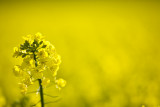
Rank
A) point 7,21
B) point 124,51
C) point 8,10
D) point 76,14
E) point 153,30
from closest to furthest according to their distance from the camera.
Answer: point 124,51, point 153,30, point 7,21, point 76,14, point 8,10

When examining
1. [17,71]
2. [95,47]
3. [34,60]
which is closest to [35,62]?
[34,60]

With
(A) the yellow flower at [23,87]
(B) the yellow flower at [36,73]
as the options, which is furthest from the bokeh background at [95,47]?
(B) the yellow flower at [36,73]

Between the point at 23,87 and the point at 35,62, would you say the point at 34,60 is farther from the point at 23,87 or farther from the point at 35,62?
the point at 23,87

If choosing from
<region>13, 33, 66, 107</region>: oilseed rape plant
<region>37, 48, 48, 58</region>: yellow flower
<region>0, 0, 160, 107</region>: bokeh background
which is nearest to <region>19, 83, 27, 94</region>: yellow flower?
<region>13, 33, 66, 107</region>: oilseed rape plant

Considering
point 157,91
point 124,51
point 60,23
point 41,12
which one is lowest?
point 157,91

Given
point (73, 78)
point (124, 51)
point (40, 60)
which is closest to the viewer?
point (40, 60)

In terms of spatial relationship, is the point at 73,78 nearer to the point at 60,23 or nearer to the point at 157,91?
the point at 157,91

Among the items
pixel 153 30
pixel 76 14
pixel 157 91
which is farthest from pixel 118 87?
pixel 76 14
